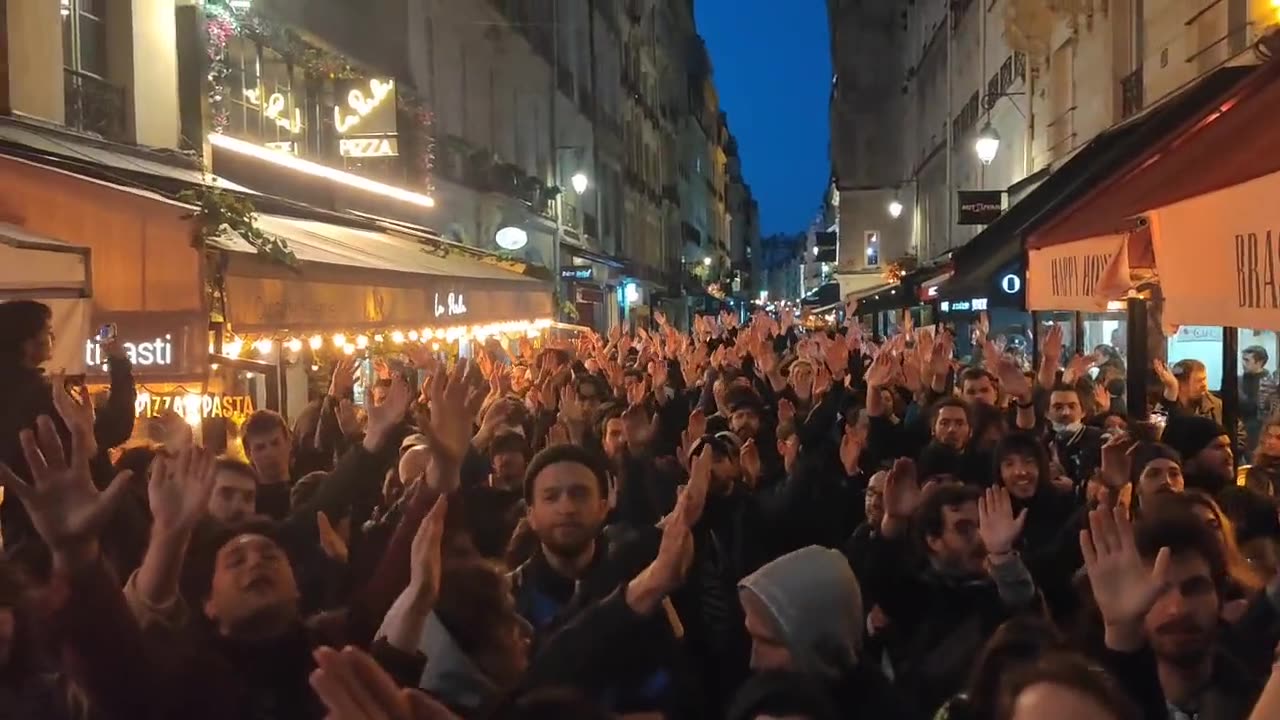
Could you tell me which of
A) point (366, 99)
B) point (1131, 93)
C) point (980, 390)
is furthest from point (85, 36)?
point (1131, 93)

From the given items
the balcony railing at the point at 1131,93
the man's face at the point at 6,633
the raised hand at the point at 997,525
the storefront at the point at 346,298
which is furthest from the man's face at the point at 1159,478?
the balcony railing at the point at 1131,93

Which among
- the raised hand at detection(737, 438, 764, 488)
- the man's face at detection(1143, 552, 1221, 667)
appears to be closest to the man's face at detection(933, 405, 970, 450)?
the raised hand at detection(737, 438, 764, 488)

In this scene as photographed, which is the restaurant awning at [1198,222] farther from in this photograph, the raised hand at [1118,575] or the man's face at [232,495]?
the man's face at [232,495]

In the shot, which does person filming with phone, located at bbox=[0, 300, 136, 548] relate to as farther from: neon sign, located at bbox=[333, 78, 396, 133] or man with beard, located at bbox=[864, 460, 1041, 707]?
neon sign, located at bbox=[333, 78, 396, 133]

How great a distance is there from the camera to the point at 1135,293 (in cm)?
802

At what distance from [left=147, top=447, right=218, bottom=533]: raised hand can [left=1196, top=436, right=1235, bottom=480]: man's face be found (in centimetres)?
476

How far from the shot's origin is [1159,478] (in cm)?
544

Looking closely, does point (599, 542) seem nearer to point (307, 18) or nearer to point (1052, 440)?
point (1052, 440)

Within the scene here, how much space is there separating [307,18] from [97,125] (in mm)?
5720

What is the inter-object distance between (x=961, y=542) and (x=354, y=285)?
19.8 ft

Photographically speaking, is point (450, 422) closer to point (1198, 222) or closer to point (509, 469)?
point (509, 469)

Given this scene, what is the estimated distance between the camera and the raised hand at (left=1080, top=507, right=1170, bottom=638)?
329 centimetres

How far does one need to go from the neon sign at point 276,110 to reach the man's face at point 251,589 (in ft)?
42.6

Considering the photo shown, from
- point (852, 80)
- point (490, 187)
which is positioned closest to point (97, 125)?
point (490, 187)
